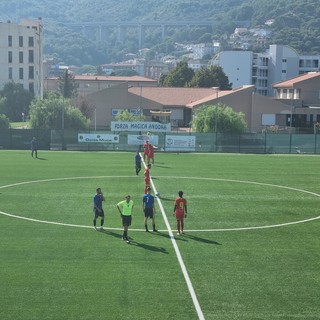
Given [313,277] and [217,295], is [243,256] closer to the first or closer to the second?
[313,277]

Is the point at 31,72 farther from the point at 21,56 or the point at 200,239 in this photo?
the point at 200,239

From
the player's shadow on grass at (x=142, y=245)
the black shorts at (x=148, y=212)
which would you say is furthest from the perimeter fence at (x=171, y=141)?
the player's shadow on grass at (x=142, y=245)

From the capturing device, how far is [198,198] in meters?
28.7

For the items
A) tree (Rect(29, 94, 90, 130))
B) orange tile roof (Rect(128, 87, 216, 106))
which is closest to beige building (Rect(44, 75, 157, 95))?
orange tile roof (Rect(128, 87, 216, 106))

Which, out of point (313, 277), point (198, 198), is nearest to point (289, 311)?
point (313, 277)

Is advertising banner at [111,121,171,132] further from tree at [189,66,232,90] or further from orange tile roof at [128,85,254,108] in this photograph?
tree at [189,66,232,90]

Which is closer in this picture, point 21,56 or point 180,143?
point 180,143

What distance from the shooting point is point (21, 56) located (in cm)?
11706

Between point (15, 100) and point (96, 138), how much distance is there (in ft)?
185

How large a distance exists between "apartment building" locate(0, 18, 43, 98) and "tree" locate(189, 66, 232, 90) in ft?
95.6

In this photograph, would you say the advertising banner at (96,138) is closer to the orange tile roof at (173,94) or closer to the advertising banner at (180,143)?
the advertising banner at (180,143)

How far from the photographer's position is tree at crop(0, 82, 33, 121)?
354 ft

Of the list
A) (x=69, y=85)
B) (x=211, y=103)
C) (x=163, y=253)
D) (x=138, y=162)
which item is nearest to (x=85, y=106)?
(x=211, y=103)

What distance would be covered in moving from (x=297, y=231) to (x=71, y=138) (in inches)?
1473
